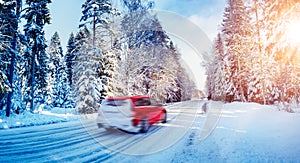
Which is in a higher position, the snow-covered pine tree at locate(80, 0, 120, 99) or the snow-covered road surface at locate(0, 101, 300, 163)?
the snow-covered pine tree at locate(80, 0, 120, 99)

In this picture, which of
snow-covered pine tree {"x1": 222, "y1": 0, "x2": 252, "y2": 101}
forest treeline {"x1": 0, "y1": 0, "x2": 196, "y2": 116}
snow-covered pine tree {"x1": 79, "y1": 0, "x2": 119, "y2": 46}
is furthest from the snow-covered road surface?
snow-covered pine tree {"x1": 222, "y1": 0, "x2": 252, "y2": 101}

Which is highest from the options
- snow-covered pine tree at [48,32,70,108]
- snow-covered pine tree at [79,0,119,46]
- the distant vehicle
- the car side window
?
snow-covered pine tree at [79,0,119,46]

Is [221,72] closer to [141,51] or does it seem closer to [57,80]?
[141,51]

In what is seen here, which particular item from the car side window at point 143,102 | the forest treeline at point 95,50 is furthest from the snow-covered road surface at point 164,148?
the forest treeline at point 95,50

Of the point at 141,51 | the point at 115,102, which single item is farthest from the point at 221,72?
the point at 115,102

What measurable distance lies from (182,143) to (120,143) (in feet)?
7.06

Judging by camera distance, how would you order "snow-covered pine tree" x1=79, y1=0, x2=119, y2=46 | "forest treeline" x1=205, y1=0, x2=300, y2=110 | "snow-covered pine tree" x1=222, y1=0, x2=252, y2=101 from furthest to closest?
"snow-covered pine tree" x1=222, y1=0, x2=252, y2=101
"snow-covered pine tree" x1=79, y1=0, x2=119, y2=46
"forest treeline" x1=205, y1=0, x2=300, y2=110

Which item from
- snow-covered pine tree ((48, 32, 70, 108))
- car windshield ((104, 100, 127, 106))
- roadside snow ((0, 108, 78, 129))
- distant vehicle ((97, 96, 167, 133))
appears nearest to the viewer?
distant vehicle ((97, 96, 167, 133))

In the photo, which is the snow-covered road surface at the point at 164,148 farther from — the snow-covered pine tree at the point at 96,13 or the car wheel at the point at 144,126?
the snow-covered pine tree at the point at 96,13

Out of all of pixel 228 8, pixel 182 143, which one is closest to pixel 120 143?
pixel 182 143

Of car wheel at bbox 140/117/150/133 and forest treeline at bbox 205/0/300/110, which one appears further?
forest treeline at bbox 205/0/300/110

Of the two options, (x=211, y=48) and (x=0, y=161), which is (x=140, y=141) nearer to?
(x=0, y=161)

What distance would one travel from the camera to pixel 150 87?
85.7 ft

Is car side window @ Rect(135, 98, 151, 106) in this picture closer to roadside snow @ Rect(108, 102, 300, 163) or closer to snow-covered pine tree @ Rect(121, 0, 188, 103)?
roadside snow @ Rect(108, 102, 300, 163)
